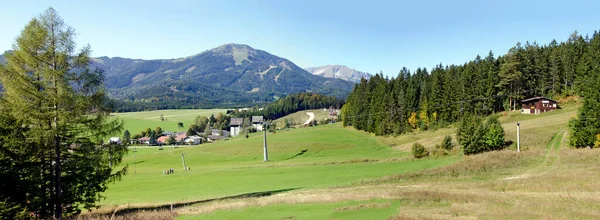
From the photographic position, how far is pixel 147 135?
15250 centimetres

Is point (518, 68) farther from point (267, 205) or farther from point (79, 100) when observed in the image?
point (79, 100)

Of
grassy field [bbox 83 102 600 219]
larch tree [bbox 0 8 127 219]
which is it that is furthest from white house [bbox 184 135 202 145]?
larch tree [bbox 0 8 127 219]

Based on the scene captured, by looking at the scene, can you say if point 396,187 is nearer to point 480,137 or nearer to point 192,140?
point 480,137

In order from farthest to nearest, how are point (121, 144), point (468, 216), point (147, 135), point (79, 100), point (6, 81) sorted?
point (147, 135), point (121, 144), point (79, 100), point (6, 81), point (468, 216)

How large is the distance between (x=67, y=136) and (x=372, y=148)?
2082 inches

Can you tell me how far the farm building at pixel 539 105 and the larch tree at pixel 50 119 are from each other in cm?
7515

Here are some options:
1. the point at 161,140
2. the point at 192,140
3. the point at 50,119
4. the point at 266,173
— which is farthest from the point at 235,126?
the point at 50,119

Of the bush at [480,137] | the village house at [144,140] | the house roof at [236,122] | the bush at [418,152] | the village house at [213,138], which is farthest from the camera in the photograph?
the house roof at [236,122]

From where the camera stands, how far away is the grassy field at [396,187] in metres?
17.2

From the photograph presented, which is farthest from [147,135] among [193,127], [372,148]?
[372,148]

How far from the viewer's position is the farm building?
68312mm

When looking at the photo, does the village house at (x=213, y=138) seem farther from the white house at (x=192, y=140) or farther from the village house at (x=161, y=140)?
the village house at (x=161, y=140)

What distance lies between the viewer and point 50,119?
1777 cm

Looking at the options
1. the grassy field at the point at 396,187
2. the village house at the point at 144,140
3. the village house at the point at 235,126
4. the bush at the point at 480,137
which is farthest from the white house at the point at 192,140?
the bush at the point at 480,137
